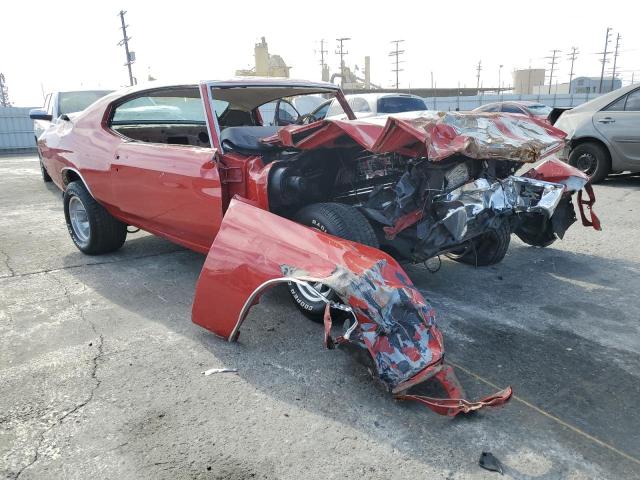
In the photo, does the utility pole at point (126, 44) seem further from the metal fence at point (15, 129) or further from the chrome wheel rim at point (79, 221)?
the chrome wheel rim at point (79, 221)

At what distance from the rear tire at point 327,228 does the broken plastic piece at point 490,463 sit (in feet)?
4.30

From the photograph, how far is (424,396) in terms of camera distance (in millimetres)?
2275

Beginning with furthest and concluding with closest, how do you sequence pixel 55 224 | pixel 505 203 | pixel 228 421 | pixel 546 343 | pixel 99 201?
1. pixel 55 224
2. pixel 99 201
3. pixel 505 203
4. pixel 546 343
5. pixel 228 421

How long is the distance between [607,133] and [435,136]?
5.99 m

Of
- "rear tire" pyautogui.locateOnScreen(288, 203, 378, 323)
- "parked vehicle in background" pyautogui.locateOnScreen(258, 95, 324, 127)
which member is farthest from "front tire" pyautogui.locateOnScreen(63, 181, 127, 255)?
"rear tire" pyautogui.locateOnScreen(288, 203, 378, 323)

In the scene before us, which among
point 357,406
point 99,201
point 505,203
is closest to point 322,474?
point 357,406

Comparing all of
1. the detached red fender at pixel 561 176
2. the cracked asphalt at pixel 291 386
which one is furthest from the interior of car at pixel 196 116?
the detached red fender at pixel 561 176

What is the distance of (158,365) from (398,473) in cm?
148

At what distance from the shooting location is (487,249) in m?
4.29

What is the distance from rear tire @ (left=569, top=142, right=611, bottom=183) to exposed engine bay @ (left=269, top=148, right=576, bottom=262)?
500 cm

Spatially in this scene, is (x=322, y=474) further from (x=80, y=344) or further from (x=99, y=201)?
(x=99, y=201)

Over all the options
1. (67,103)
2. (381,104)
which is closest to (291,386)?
(67,103)

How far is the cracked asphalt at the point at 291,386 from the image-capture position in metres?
1.98

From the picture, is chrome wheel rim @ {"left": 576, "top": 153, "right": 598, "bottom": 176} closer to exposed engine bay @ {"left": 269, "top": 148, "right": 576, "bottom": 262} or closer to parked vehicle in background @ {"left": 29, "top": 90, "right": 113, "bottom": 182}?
exposed engine bay @ {"left": 269, "top": 148, "right": 576, "bottom": 262}
